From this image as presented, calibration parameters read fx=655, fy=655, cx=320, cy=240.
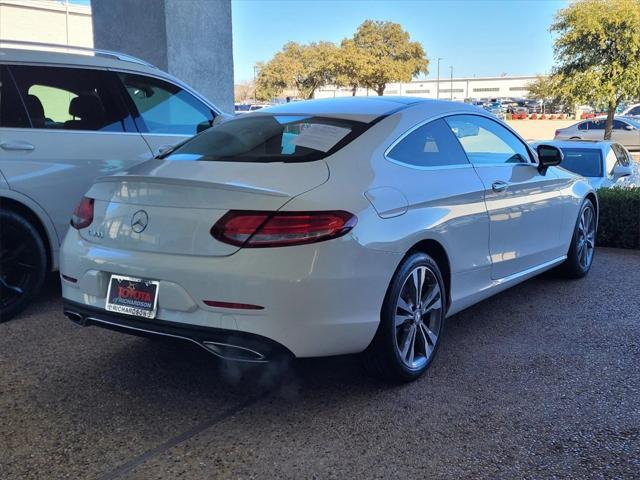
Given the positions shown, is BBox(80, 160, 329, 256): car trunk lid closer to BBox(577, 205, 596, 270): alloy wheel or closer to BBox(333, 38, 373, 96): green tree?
BBox(577, 205, 596, 270): alloy wheel

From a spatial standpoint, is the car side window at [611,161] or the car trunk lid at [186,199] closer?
the car trunk lid at [186,199]

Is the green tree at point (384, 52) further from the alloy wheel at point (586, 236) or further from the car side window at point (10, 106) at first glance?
the car side window at point (10, 106)

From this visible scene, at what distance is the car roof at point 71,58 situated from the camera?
191 inches

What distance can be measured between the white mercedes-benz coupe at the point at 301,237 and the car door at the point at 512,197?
41 millimetres

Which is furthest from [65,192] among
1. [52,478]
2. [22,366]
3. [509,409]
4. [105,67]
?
[509,409]

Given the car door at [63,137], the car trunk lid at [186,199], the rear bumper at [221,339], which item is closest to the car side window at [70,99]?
the car door at [63,137]

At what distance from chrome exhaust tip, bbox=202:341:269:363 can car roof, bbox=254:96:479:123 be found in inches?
60.9

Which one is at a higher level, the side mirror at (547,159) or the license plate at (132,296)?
the side mirror at (547,159)

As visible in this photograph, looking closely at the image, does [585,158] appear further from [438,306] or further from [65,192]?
[65,192]

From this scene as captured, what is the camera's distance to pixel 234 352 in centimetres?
304

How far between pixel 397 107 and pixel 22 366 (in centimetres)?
275

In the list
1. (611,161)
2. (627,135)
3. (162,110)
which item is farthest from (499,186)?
(627,135)

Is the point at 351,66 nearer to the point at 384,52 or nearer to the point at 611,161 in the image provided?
the point at 384,52

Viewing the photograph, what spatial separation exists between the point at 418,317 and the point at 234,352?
1.12 metres
